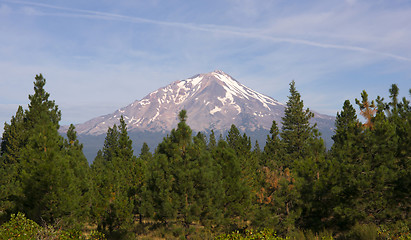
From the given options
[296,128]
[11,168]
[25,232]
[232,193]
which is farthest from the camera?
[296,128]

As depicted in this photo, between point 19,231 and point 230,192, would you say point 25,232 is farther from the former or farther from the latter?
point 230,192

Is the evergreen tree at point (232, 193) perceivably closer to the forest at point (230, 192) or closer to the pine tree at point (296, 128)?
the forest at point (230, 192)

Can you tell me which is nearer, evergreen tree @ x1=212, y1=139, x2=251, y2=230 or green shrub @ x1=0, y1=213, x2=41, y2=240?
green shrub @ x1=0, y1=213, x2=41, y2=240

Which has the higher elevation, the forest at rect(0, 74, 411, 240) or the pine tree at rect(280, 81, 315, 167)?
the pine tree at rect(280, 81, 315, 167)

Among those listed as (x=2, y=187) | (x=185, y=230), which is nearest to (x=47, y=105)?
(x=2, y=187)

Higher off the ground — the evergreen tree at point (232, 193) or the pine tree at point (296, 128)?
the pine tree at point (296, 128)

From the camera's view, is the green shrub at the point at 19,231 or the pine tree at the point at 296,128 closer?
the green shrub at the point at 19,231

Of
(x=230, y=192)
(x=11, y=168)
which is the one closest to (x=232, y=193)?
(x=230, y=192)

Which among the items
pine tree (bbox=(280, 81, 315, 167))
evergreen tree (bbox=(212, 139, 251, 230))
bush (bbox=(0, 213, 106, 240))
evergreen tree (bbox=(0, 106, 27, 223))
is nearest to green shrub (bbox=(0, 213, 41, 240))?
bush (bbox=(0, 213, 106, 240))

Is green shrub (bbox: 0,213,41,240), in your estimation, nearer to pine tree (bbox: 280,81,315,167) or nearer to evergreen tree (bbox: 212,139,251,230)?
evergreen tree (bbox: 212,139,251,230)

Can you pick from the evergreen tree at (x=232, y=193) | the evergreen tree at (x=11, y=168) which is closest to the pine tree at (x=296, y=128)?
the evergreen tree at (x=232, y=193)

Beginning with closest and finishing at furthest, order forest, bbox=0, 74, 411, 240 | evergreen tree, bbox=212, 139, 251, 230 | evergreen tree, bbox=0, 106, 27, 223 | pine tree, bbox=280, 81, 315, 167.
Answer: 1. forest, bbox=0, 74, 411, 240
2. evergreen tree, bbox=212, 139, 251, 230
3. evergreen tree, bbox=0, 106, 27, 223
4. pine tree, bbox=280, 81, 315, 167

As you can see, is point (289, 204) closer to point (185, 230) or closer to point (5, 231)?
point (185, 230)

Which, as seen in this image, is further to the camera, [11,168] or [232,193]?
[11,168]
